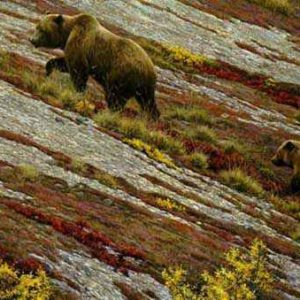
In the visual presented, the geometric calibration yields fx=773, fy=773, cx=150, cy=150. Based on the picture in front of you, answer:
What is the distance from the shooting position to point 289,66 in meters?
42.1

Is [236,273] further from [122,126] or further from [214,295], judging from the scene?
[122,126]

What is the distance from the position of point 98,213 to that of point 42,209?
138 cm

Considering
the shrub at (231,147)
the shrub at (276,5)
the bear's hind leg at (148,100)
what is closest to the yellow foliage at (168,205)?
the bear's hind leg at (148,100)

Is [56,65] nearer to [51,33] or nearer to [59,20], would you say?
[51,33]

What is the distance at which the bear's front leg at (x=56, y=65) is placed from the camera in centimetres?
2386

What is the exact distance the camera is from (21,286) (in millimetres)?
9031

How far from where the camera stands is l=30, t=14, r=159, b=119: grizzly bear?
71.8 ft

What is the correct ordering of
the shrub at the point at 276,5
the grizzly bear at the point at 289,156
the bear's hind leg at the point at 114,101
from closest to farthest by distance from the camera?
1. the bear's hind leg at the point at 114,101
2. the grizzly bear at the point at 289,156
3. the shrub at the point at 276,5

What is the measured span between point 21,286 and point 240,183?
1279 cm

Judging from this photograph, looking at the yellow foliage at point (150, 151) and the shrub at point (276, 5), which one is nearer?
the yellow foliage at point (150, 151)

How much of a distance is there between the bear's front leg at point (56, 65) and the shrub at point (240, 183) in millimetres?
6178

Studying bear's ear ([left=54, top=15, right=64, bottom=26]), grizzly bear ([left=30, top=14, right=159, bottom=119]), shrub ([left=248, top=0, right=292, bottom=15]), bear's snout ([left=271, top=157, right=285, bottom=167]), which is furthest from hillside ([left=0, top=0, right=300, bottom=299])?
shrub ([left=248, top=0, right=292, bottom=15])

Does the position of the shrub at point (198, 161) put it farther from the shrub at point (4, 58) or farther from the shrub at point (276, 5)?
the shrub at point (276, 5)

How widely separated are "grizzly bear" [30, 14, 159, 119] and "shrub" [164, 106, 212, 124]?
12.8 ft
